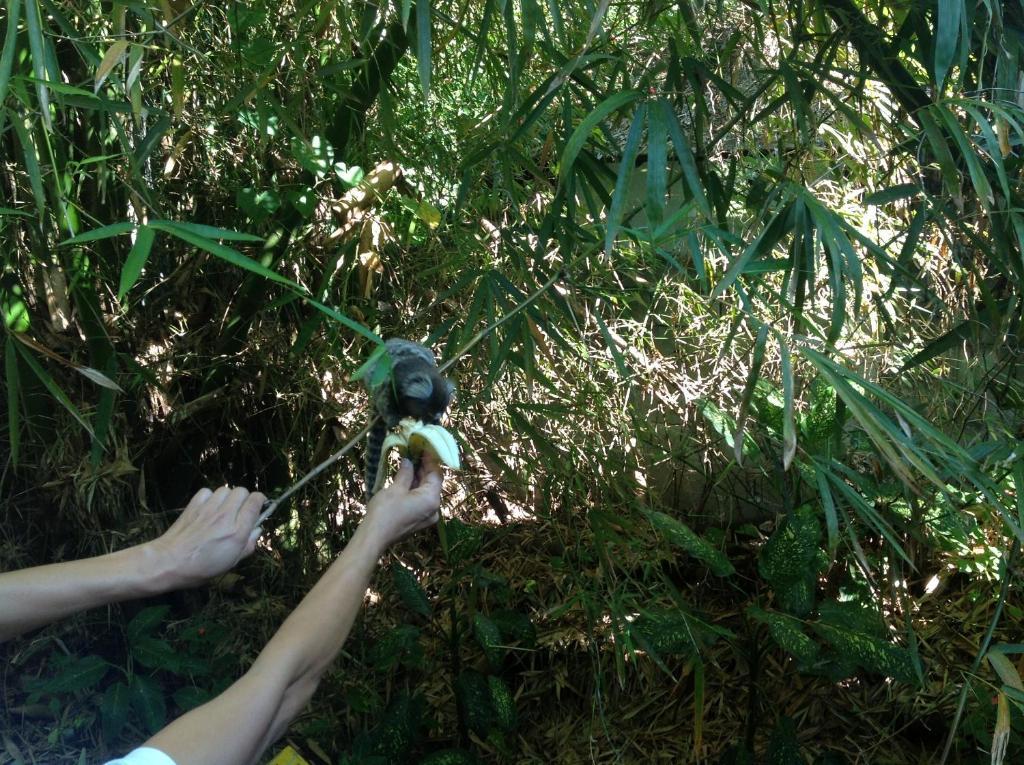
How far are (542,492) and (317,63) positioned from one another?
1221 mm

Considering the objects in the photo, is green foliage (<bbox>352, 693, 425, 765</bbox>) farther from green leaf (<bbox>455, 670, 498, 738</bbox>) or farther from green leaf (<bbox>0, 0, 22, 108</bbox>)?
green leaf (<bbox>0, 0, 22, 108</bbox>)

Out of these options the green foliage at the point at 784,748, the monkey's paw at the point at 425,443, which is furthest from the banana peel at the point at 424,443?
the green foliage at the point at 784,748

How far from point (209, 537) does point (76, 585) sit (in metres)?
0.15

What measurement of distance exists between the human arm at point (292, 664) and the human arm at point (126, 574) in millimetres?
158

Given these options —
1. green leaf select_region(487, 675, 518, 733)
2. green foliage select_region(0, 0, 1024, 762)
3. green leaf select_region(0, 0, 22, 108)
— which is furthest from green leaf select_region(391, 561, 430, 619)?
green leaf select_region(0, 0, 22, 108)

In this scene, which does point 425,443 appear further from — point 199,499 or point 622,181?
point 622,181

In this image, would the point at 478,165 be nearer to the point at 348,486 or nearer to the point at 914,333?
the point at 348,486

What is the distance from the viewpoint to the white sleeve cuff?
30.9 inches

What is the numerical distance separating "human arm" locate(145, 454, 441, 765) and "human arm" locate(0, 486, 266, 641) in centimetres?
16

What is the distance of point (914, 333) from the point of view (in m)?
2.33

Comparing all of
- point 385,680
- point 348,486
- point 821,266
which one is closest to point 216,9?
point 348,486

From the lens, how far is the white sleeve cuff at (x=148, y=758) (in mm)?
785

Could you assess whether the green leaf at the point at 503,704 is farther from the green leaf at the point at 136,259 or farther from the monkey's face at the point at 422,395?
the green leaf at the point at 136,259

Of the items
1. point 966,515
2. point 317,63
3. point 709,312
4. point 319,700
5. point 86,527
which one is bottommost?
point 319,700
